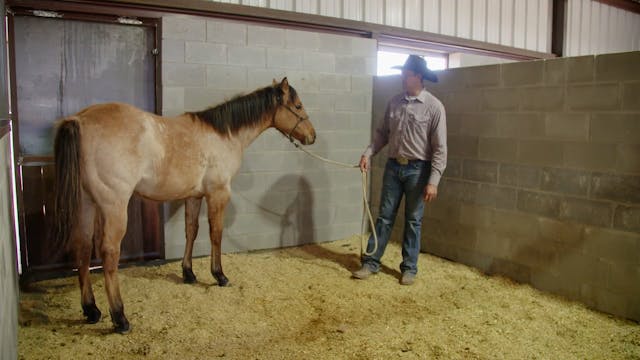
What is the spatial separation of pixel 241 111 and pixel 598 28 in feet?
22.9

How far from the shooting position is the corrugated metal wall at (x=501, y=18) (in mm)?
4938

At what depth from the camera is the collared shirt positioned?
138 inches

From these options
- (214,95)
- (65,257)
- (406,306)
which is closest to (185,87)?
(214,95)

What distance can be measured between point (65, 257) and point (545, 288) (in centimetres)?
384

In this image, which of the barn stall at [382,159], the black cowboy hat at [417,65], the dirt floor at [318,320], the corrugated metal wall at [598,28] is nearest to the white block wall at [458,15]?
the barn stall at [382,159]

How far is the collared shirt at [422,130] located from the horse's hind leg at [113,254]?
6.89ft

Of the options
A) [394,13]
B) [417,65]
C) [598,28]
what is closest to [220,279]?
[417,65]

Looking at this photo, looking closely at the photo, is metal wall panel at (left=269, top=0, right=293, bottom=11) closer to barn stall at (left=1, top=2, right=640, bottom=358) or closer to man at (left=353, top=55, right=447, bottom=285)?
barn stall at (left=1, top=2, right=640, bottom=358)

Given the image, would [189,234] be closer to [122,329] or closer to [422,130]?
[122,329]

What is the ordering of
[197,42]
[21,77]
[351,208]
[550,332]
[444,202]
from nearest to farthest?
[550,332], [21,77], [197,42], [444,202], [351,208]

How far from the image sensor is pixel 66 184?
260cm

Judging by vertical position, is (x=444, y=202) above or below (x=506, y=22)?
below

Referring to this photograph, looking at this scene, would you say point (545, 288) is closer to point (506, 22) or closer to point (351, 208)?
point (351, 208)

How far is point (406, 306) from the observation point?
10.7 feet
